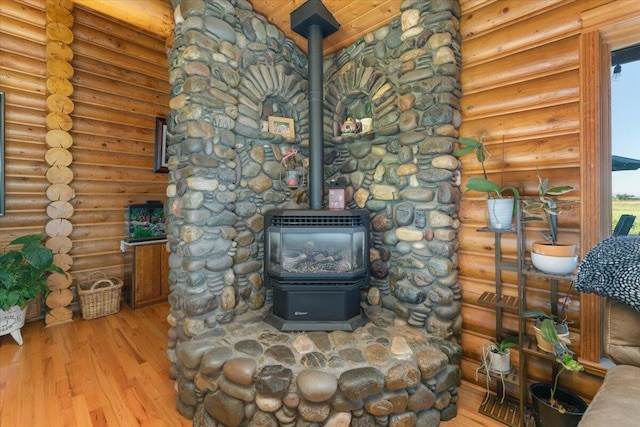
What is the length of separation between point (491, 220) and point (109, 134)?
403cm

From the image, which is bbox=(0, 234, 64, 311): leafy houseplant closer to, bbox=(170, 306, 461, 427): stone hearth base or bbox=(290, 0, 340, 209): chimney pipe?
bbox=(170, 306, 461, 427): stone hearth base

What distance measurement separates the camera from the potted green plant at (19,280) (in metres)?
2.31

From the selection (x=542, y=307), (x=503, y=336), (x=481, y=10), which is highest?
(x=481, y=10)

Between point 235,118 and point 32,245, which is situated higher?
→ point 235,118

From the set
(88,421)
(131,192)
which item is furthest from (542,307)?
(131,192)

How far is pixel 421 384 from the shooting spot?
5.25 feet

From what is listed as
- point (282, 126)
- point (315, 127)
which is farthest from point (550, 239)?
point (282, 126)

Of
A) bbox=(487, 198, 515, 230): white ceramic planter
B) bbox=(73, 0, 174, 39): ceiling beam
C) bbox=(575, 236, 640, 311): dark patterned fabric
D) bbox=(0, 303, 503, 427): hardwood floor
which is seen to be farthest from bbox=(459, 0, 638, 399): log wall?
bbox=(73, 0, 174, 39): ceiling beam

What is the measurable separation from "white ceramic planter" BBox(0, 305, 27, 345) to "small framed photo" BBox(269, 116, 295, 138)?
108 inches

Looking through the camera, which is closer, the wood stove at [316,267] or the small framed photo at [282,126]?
the wood stove at [316,267]

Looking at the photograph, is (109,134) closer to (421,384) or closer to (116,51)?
(116,51)

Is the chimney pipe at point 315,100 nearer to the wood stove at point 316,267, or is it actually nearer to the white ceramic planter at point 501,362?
the wood stove at point 316,267

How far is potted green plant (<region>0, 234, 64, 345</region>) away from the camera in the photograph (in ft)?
7.59

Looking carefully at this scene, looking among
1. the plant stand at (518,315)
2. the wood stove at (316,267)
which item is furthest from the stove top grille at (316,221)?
the plant stand at (518,315)
